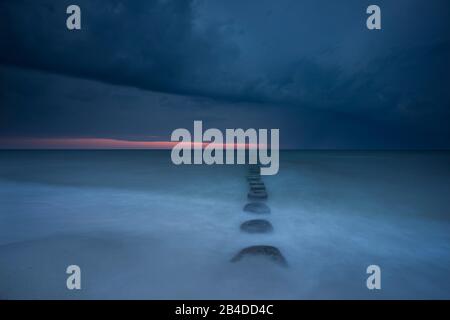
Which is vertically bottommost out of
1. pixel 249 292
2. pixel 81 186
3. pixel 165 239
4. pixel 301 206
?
pixel 249 292

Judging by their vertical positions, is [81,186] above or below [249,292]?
above

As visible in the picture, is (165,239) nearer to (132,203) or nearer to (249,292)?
(249,292)

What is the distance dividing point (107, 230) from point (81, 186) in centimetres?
741

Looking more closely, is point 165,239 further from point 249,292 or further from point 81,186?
point 81,186

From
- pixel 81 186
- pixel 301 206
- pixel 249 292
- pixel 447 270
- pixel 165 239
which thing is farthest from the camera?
pixel 81 186

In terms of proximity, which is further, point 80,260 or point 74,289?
point 80,260

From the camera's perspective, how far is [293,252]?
4.37 metres

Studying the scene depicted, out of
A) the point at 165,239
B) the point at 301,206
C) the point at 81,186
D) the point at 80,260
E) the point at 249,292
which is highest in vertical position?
the point at 81,186

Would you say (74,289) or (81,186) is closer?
(74,289)

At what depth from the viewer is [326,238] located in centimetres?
518
